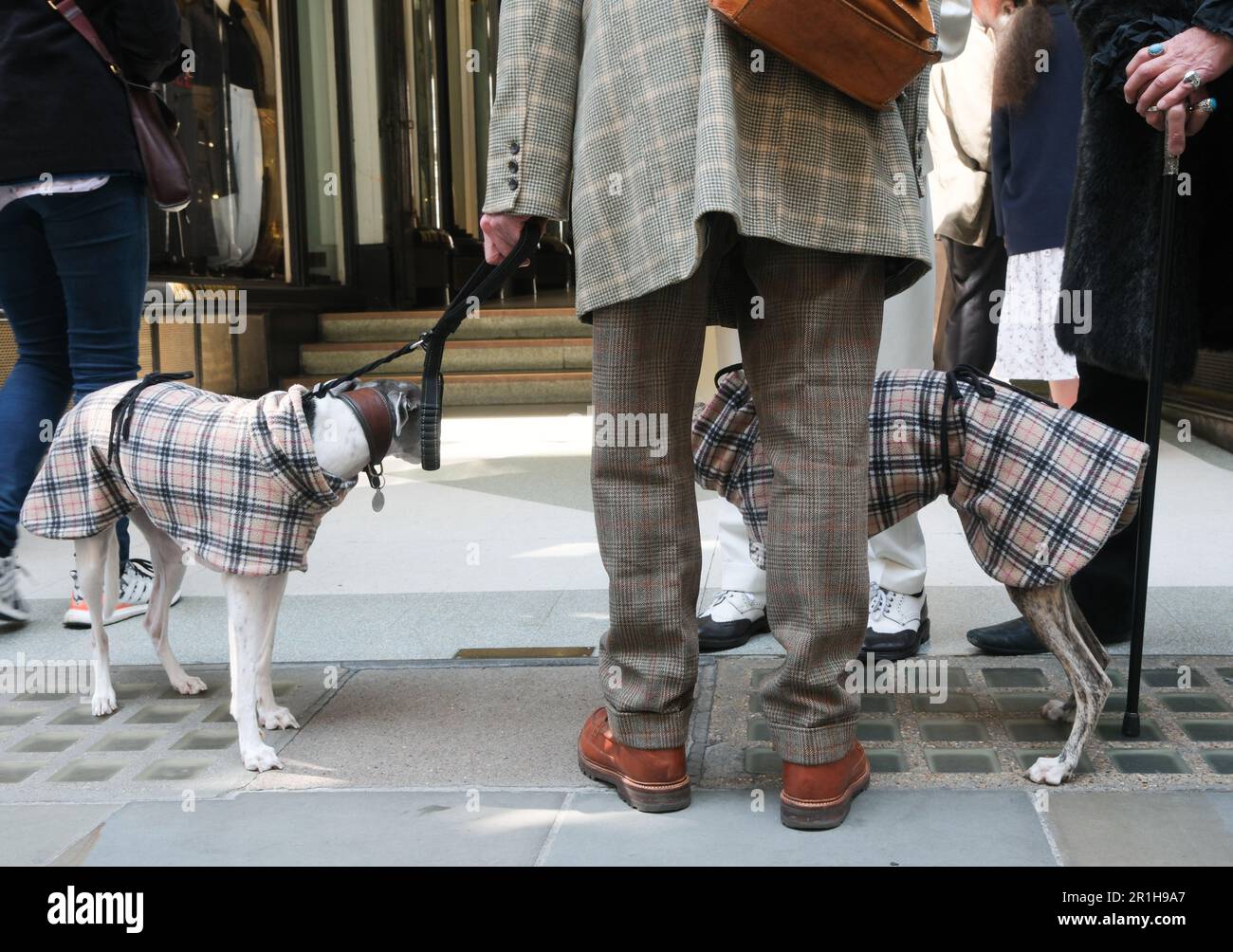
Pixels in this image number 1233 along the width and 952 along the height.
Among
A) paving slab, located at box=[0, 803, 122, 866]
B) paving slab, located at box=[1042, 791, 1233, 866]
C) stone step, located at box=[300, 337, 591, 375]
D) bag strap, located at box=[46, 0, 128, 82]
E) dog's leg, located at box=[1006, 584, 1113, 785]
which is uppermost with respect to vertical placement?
bag strap, located at box=[46, 0, 128, 82]

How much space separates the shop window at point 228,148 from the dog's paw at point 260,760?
19.8 ft

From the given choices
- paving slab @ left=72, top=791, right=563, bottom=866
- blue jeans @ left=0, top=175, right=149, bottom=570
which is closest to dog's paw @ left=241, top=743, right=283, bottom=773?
paving slab @ left=72, top=791, right=563, bottom=866

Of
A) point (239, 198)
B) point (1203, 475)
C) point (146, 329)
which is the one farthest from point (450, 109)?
point (1203, 475)

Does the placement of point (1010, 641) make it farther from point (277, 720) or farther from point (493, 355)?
point (493, 355)

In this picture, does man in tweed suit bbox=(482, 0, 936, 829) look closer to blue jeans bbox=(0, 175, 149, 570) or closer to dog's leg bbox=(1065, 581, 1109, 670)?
dog's leg bbox=(1065, 581, 1109, 670)

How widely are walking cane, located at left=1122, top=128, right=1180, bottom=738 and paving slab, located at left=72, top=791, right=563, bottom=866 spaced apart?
1.31 m

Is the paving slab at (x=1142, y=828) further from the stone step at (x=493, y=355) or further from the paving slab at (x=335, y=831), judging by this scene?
the stone step at (x=493, y=355)

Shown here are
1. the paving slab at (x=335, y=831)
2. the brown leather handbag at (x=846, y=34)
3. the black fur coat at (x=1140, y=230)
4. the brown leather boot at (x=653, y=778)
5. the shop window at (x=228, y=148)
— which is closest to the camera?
the brown leather handbag at (x=846, y=34)

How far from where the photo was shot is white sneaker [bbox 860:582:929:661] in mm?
3484

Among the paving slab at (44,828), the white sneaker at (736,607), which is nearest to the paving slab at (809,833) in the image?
the paving slab at (44,828)

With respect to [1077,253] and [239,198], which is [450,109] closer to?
[239,198]

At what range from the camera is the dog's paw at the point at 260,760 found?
2867mm

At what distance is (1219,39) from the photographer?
264 cm

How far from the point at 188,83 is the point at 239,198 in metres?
1.02
